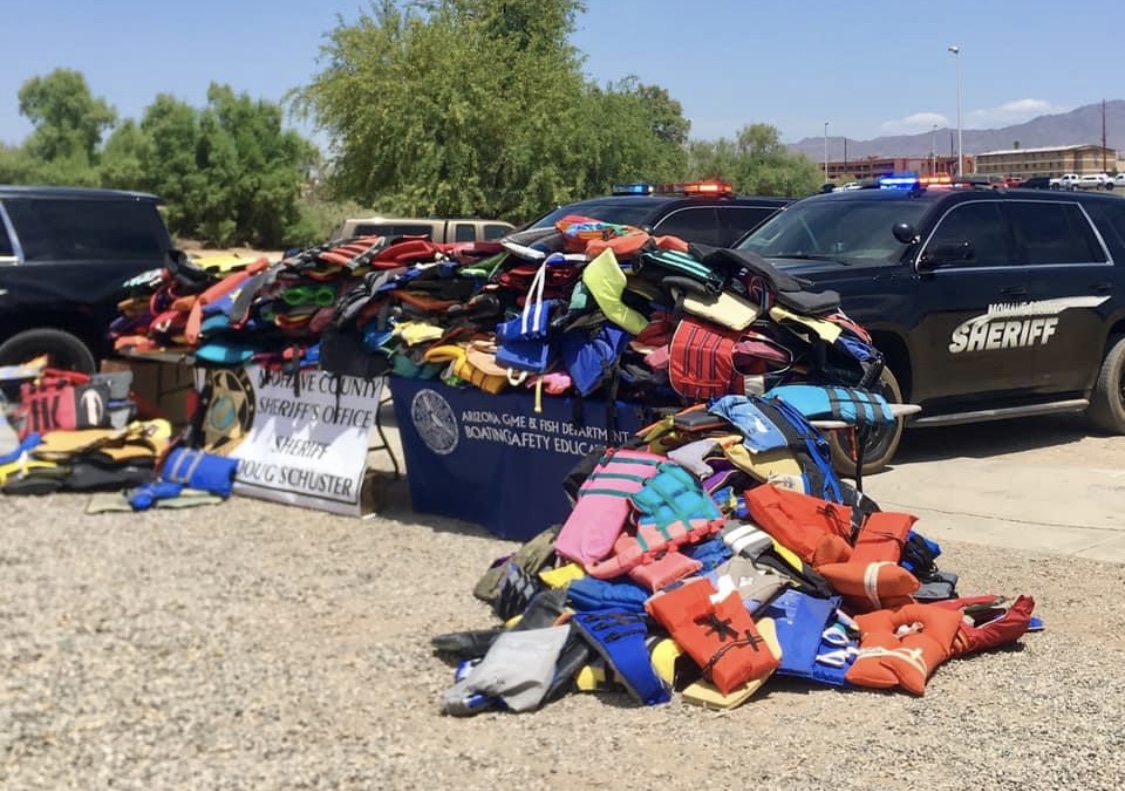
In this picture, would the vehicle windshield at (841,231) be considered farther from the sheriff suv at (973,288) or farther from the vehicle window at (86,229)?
the vehicle window at (86,229)

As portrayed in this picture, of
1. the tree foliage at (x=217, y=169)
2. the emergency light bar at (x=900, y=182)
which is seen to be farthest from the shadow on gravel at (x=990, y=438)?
the tree foliage at (x=217, y=169)

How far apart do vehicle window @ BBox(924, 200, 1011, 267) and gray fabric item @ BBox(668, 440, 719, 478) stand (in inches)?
161

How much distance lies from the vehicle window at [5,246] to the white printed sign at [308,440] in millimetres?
3155

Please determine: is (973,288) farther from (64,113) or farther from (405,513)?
(64,113)

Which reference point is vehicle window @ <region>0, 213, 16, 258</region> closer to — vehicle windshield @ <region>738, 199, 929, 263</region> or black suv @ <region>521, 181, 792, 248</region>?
black suv @ <region>521, 181, 792, 248</region>

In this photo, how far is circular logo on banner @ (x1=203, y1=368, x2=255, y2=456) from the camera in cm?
877

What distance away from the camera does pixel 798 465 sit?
583 cm

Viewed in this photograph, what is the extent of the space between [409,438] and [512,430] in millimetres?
987

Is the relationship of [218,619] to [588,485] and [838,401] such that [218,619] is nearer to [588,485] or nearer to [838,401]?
[588,485]

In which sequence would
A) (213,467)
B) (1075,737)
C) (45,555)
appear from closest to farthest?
(1075,737) → (45,555) → (213,467)

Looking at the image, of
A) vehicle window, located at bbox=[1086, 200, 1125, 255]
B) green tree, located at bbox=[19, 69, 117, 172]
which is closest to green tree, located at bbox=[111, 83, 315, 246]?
green tree, located at bbox=[19, 69, 117, 172]

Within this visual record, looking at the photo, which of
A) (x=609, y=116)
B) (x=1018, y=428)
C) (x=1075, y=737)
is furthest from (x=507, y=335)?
(x=609, y=116)

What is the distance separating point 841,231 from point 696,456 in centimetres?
418

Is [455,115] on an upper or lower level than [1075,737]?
upper
